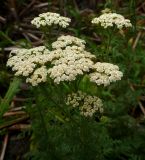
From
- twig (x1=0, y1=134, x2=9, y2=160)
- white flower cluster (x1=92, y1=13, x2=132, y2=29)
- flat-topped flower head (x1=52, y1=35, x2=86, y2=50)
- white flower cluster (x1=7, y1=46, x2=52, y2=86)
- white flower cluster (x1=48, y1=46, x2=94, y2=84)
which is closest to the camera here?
white flower cluster (x1=48, y1=46, x2=94, y2=84)

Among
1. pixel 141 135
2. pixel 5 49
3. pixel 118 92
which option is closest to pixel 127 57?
pixel 118 92

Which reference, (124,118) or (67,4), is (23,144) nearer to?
(124,118)

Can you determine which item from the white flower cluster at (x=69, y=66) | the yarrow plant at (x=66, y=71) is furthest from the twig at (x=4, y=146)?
the white flower cluster at (x=69, y=66)

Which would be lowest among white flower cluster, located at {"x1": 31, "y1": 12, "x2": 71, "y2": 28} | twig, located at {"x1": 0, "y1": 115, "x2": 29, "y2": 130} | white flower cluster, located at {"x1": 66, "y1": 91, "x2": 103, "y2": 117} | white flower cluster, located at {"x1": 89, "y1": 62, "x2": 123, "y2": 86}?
twig, located at {"x1": 0, "y1": 115, "x2": 29, "y2": 130}

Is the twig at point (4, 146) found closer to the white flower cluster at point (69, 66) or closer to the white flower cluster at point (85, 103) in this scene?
the white flower cluster at point (85, 103)

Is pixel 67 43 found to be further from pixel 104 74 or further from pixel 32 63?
pixel 104 74

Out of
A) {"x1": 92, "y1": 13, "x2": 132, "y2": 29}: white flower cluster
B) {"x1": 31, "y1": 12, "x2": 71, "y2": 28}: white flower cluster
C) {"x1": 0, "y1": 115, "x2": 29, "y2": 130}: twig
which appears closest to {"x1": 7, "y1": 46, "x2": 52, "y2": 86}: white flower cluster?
{"x1": 31, "y1": 12, "x2": 71, "y2": 28}: white flower cluster

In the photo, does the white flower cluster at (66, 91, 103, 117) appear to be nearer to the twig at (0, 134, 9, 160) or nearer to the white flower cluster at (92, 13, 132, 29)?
the white flower cluster at (92, 13, 132, 29)
